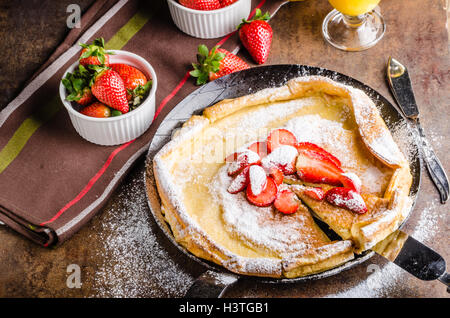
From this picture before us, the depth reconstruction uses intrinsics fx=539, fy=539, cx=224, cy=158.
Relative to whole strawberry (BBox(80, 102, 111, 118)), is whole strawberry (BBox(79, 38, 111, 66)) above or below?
above

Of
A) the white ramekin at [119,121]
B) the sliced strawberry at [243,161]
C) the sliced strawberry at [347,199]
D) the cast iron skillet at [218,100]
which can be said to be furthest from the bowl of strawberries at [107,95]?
the sliced strawberry at [347,199]

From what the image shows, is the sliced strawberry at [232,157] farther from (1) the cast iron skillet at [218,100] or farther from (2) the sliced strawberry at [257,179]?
(1) the cast iron skillet at [218,100]

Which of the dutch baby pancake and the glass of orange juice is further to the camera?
the glass of orange juice

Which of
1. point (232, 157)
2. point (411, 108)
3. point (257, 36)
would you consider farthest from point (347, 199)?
point (257, 36)

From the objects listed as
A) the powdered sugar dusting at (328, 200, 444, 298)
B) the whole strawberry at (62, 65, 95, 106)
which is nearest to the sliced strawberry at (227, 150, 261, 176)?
the powdered sugar dusting at (328, 200, 444, 298)

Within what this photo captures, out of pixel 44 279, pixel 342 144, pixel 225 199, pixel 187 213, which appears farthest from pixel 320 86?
pixel 44 279

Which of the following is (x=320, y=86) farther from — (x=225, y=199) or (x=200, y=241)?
(x=200, y=241)

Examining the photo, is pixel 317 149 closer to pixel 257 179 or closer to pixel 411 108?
pixel 257 179

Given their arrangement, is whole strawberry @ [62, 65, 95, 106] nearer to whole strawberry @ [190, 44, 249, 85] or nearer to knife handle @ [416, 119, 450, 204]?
whole strawberry @ [190, 44, 249, 85]
